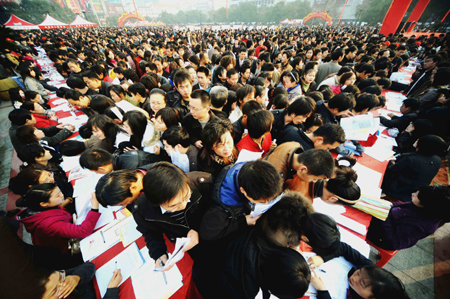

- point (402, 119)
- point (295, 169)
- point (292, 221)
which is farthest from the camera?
point (402, 119)

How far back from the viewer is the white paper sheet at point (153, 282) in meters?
1.17

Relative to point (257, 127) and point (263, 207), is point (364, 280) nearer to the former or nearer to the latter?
point (263, 207)

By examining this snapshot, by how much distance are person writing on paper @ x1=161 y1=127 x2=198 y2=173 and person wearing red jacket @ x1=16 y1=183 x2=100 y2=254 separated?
3.30ft

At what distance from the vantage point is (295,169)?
156 centimetres

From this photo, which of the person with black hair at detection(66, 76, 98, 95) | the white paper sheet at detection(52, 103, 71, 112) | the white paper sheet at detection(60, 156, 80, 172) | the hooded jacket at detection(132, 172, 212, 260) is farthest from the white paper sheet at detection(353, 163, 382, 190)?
the white paper sheet at detection(52, 103, 71, 112)

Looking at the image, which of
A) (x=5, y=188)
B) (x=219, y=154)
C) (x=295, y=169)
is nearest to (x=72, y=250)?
(x=219, y=154)

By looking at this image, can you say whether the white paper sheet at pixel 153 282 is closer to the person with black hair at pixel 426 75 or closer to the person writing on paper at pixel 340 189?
the person writing on paper at pixel 340 189

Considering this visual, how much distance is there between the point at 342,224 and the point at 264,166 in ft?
4.12

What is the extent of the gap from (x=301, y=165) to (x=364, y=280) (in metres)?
0.95

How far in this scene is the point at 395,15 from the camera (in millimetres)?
11844

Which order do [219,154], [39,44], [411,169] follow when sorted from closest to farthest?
[219,154] → [411,169] → [39,44]

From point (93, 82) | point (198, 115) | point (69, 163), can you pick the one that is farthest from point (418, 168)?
point (93, 82)

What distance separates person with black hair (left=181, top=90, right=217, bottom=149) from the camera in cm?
210

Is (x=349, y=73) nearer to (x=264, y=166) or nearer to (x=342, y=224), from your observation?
(x=342, y=224)
